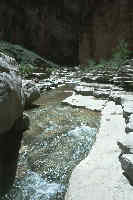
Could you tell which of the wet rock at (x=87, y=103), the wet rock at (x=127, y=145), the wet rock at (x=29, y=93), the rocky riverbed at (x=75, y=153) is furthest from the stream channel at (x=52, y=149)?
the wet rock at (x=127, y=145)

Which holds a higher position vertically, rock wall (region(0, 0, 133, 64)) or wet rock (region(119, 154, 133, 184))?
rock wall (region(0, 0, 133, 64))

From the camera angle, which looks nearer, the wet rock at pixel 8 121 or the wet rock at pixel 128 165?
the wet rock at pixel 128 165

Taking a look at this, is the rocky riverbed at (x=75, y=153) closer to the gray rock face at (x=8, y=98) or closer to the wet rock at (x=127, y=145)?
the wet rock at (x=127, y=145)

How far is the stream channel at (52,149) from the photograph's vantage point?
7.22 ft

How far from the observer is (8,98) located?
99.8 inches

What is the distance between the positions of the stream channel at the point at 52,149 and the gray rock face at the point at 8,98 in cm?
37

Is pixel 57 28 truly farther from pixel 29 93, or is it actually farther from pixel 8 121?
pixel 8 121

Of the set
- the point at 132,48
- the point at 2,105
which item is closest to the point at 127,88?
the point at 2,105

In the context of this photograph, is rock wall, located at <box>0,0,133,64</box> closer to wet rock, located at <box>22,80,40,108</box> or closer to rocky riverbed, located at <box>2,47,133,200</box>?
wet rock, located at <box>22,80,40,108</box>

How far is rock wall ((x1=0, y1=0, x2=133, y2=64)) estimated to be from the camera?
23.7 m

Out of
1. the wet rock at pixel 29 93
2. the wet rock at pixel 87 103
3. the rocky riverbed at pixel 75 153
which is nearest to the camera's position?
the rocky riverbed at pixel 75 153

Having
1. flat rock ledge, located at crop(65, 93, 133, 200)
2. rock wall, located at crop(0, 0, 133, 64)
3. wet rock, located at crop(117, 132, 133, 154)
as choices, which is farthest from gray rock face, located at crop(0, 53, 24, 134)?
rock wall, located at crop(0, 0, 133, 64)

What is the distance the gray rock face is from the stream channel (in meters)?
0.37

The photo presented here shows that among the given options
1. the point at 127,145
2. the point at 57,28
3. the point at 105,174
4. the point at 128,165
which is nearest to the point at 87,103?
the point at 127,145
